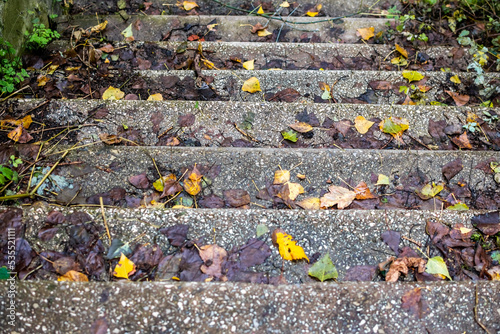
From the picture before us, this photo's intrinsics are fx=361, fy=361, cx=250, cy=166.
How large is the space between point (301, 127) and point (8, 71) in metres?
1.65

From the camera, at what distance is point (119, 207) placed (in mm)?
1521

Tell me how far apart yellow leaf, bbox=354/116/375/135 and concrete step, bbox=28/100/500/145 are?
0.03 m

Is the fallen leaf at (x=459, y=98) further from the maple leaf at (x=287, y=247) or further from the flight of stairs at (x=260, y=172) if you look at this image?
the maple leaf at (x=287, y=247)

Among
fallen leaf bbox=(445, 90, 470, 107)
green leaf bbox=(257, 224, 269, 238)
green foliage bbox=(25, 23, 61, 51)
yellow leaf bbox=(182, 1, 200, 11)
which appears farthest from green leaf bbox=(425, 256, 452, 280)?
yellow leaf bbox=(182, 1, 200, 11)

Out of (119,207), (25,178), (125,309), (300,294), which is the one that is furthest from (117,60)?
(300,294)

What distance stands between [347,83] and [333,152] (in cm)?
68

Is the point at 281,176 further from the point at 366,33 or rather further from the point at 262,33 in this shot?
the point at 366,33

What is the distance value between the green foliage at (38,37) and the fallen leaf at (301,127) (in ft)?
5.29

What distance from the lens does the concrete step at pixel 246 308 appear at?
116 cm

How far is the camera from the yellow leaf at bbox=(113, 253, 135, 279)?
52.0 inches

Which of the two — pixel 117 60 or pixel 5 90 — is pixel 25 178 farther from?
pixel 117 60

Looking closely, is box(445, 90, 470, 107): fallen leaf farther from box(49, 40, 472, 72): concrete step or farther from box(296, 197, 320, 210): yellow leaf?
box(296, 197, 320, 210): yellow leaf

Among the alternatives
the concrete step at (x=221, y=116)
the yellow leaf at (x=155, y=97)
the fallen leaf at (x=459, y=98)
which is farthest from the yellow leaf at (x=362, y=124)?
the yellow leaf at (x=155, y=97)

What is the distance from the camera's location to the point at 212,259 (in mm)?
1354
